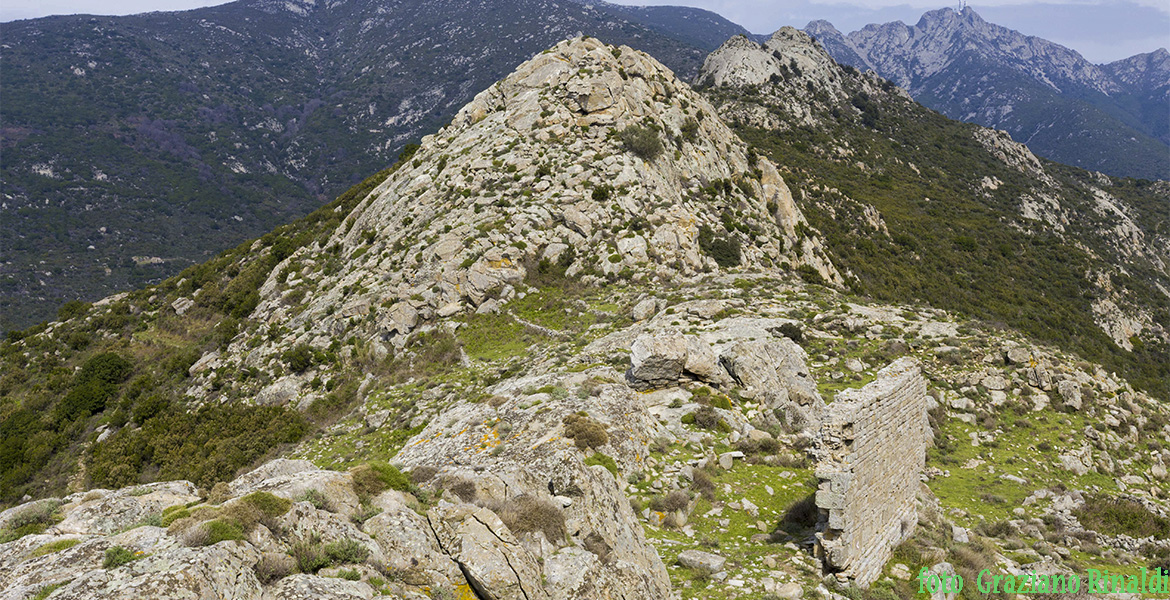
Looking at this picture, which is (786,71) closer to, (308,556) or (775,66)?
(775,66)

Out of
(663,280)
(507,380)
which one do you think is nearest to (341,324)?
(507,380)

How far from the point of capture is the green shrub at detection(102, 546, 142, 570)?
5293mm

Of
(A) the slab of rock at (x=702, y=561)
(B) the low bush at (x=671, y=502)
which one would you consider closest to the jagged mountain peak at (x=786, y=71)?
(B) the low bush at (x=671, y=502)

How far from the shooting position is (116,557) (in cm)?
530

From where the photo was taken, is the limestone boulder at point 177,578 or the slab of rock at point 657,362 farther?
the slab of rock at point 657,362

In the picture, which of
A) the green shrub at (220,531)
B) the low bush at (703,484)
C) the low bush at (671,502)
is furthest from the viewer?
the low bush at (703,484)

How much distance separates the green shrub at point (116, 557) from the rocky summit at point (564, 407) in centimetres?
5

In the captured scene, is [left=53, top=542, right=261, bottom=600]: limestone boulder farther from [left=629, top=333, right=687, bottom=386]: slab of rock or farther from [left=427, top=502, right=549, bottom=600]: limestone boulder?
[left=629, top=333, right=687, bottom=386]: slab of rock

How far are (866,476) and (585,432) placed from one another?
6.04m

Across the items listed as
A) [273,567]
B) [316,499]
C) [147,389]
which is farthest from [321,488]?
[147,389]

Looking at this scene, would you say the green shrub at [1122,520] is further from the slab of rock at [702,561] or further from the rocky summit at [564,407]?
the slab of rock at [702,561]

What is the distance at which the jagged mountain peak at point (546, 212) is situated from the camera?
2797 cm

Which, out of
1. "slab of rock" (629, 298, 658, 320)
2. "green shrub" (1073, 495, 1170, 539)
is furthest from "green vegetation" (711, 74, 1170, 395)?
"slab of rock" (629, 298, 658, 320)

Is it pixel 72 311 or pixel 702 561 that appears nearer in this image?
pixel 702 561
